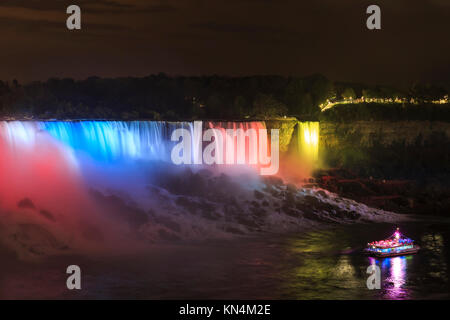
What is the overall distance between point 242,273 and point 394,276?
220 inches

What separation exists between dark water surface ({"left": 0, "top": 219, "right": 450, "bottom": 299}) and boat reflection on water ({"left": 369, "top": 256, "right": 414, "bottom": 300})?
0.11 feet

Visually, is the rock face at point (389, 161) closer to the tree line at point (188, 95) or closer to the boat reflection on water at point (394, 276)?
the tree line at point (188, 95)

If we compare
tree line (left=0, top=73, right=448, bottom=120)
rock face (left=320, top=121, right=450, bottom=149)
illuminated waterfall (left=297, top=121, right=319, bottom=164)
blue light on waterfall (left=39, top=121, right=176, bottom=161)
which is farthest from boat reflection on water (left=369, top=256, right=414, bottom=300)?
tree line (left=0, top=73, right=448, bottom=120)

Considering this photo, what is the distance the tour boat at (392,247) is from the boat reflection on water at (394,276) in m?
0.31

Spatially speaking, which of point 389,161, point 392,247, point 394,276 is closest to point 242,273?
point 394,276

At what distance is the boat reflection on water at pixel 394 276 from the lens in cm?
2870

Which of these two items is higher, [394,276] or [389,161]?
[389,161]

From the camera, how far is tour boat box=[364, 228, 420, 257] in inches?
1366

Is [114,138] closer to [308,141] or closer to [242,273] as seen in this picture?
[308,141]

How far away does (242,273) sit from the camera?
3088cm

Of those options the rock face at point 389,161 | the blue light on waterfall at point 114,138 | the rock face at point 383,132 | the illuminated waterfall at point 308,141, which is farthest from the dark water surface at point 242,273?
the rock face at point 383,132

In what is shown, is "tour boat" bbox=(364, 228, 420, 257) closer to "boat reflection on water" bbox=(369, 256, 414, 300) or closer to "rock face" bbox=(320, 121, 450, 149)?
"boat reflection on water" bbox=(369, 256, 414, 300)

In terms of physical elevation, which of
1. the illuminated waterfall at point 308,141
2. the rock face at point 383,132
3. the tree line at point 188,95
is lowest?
the illuminated waterfall at point 308,141

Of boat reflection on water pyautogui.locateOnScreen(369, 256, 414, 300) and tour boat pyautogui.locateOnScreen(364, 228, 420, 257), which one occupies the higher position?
tour boat pyautogui.locateOnScreen(364, 228, 420, 257)
